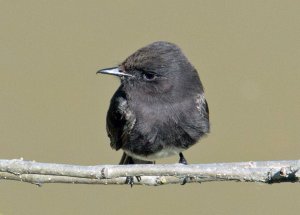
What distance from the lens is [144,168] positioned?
339 centimetres

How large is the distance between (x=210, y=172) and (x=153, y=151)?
1.91 m

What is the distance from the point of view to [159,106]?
5.36 metres

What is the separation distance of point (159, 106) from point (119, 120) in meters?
0.43

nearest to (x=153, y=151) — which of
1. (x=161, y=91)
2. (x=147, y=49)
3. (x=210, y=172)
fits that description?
(x=161, y=91)

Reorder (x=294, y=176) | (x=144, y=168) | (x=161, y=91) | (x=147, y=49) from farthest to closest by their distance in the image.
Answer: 1. (x=161, y=91)
2. (x=147, y=49)
3. (x=144, y=168)
4. (x=294, y=176)

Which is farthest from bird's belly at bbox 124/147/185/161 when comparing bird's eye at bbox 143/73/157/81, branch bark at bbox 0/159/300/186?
branch bark at bbox 0/159/300/186

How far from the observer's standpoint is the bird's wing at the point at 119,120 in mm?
5422

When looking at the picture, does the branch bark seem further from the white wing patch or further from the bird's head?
the white wing patch

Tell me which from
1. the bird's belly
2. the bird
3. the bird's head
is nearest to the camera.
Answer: the bird's head

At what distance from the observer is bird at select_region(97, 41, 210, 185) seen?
5207 mm

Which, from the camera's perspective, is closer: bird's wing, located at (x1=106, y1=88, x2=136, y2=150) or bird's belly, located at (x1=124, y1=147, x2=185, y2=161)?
bird's belly, located at (x1=124, y1=147, x2=185, y2=161)

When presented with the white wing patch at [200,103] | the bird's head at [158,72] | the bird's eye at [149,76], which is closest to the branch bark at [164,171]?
the bird's head at [158,72]

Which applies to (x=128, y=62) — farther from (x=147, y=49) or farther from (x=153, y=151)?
(x=153, y=151)

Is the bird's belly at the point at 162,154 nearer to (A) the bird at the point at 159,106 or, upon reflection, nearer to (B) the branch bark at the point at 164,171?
(A) the bird at the point at 159,106
